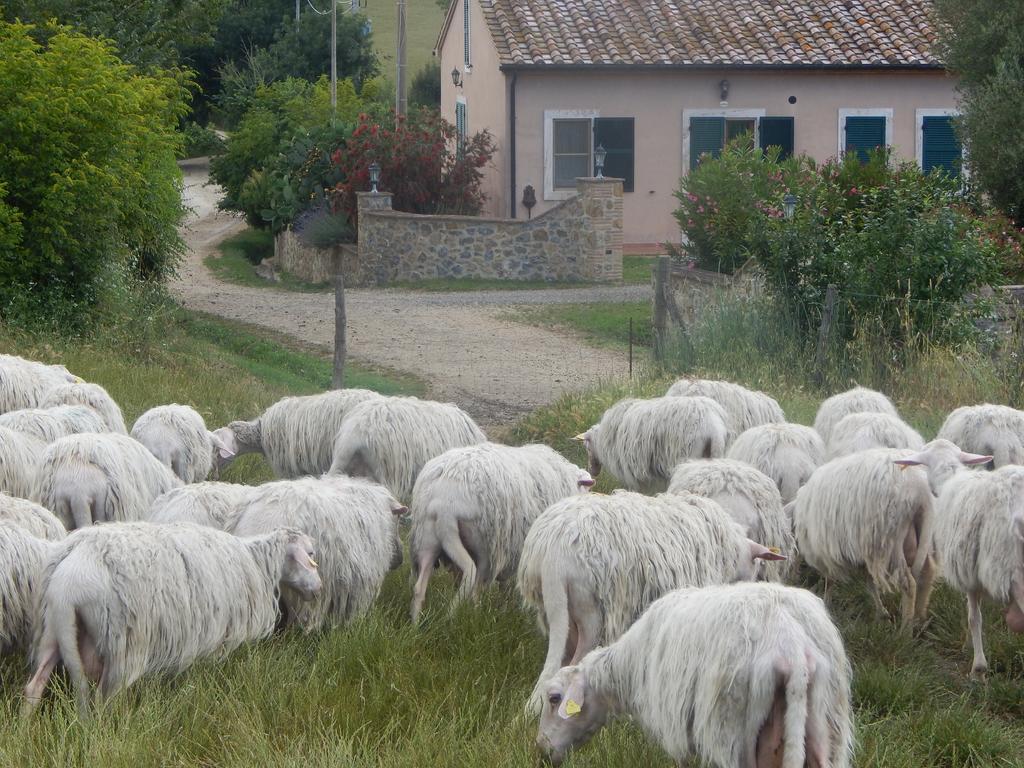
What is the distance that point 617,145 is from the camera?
2728 cm

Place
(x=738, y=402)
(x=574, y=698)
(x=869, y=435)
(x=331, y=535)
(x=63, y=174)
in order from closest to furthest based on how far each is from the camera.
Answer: (x=574, y=698), (x=331, y=535), (x=869, y=435), (x=738, y=402), (x=63, y=174)

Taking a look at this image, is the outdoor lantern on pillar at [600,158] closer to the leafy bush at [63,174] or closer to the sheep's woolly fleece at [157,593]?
the leafy bush at [63,174]

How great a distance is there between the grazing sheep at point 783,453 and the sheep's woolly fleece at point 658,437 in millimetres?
206

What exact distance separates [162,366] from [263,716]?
9.36m

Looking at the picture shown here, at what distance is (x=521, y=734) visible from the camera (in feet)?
18.4

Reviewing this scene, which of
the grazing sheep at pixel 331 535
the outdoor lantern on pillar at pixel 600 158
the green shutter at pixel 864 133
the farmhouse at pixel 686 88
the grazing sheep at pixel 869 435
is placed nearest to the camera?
the grazing sheep at pixel 331 535

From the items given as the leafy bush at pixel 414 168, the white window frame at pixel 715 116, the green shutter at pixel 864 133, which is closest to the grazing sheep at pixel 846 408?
the leafy bush at pixel 414 168

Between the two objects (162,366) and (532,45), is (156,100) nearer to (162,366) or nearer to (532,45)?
(162,366)

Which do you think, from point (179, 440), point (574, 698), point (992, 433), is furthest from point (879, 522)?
point (179, 440)

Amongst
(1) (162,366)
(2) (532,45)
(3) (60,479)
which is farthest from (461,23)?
(3) (60,479)

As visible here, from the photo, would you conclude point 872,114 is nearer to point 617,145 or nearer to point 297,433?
point 617,145

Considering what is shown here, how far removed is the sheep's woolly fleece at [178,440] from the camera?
889 centimetres

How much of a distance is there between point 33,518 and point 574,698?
288cm

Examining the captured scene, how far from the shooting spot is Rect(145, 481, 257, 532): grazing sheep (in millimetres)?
7098
